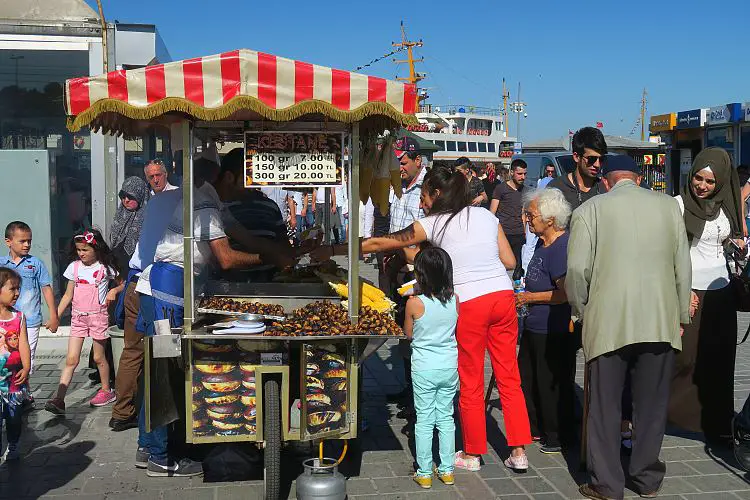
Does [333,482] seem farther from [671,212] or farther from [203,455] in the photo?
[671,212]

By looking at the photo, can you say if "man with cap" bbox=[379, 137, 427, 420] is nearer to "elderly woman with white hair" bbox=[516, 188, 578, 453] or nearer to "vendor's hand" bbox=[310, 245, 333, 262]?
"vendor's hand" bbox=[310, 245, 333, 262]

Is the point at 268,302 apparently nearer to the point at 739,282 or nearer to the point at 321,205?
the point at 739,282

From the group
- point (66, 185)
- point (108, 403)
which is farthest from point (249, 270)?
point (66, 185)

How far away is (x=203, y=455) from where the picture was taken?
5.71 metres

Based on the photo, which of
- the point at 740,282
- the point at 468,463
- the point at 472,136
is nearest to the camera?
the point at 468,463

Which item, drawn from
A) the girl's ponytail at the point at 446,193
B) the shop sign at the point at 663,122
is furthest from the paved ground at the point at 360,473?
the shop sign at the point at 663,122

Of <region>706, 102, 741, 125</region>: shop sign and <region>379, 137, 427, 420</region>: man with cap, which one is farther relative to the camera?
<region>706, 102, 741, 125</region>: shop sign

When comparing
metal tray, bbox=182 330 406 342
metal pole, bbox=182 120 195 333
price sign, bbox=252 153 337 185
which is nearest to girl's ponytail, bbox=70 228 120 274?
metal pole, bbox=182 120 195 333

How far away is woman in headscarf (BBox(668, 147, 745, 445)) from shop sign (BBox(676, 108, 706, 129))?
14.8m

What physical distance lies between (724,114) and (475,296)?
599 inches

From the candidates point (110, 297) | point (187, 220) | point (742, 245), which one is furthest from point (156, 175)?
point (742, 245)

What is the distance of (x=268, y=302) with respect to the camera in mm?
5332

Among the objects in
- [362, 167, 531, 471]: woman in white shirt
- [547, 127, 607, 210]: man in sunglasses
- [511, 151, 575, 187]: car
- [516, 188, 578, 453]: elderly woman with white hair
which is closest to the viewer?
[362, 167, 531, 471]: woman in white shirt

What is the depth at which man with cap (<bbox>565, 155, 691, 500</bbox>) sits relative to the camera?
15.9 feet
